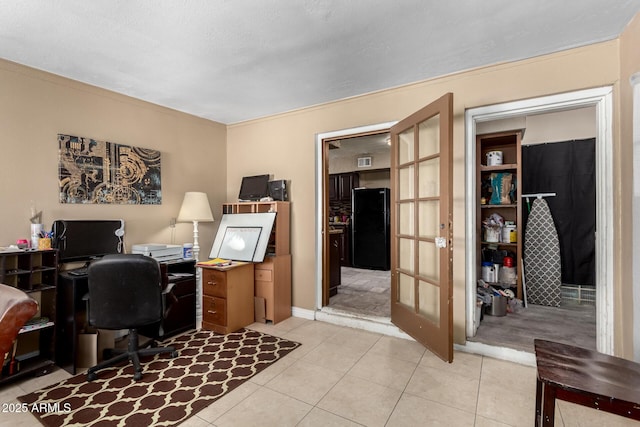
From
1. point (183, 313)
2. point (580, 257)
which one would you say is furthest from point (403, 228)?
point (580, 257)

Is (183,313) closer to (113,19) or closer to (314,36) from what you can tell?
(113,19)

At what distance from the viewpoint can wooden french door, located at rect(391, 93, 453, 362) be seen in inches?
89.1

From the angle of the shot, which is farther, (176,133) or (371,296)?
(371,296)

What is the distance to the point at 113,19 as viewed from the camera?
188 cm

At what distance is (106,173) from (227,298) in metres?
1.76

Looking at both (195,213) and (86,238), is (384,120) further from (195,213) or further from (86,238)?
(86,238)

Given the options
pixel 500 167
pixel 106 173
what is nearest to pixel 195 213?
pixel 106 173

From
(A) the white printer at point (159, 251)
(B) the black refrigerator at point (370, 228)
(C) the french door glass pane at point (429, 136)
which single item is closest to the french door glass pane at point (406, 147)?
(C) the french door glass pane at point (429, 136)

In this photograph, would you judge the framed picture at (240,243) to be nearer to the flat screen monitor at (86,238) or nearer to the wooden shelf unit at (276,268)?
the wooden shelf unit at (276,268)

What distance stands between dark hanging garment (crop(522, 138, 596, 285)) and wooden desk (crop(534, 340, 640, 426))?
2877 mm

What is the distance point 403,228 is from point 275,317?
1.75m

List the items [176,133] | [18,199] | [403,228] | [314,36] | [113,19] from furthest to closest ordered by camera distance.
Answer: [176,133] < [403,228] < [18,199] < [314,36] < [113,19]

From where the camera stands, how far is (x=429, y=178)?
2570 millimetres

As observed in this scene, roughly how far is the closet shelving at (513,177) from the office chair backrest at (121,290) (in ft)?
11.7
